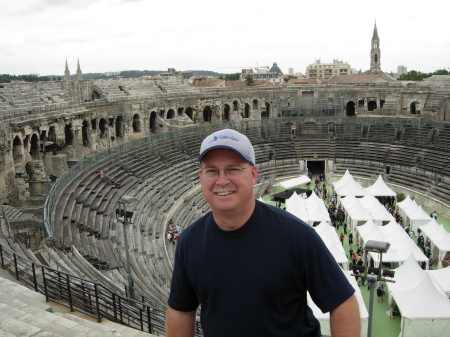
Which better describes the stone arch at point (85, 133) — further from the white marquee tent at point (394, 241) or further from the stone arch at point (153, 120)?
the white marquee tent at point (394, 241)

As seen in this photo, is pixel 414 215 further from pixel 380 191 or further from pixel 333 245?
pixel 333 245

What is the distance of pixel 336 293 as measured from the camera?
3.18m

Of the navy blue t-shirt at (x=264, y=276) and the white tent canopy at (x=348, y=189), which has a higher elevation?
the navy blue t-shirt at (x=264, y=276)

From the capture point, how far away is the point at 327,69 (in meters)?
144

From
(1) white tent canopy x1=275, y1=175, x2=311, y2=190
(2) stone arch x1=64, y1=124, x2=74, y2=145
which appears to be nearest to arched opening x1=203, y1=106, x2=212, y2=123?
(1) white tent canopy x1=275, y1=175, x2=311, y2=190

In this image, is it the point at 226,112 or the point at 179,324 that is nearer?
the point at 179,324

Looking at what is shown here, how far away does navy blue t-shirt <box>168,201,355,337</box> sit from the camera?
321cm

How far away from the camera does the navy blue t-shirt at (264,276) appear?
10.5ft

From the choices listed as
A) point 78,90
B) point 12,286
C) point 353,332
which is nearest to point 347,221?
point 12,286

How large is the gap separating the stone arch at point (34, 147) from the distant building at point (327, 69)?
12473 centimetres

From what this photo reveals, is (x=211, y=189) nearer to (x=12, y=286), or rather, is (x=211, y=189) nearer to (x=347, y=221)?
(x=12, y=286)

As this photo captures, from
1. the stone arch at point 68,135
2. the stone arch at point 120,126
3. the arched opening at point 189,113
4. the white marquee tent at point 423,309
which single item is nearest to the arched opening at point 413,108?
the arched opening at point 189,113

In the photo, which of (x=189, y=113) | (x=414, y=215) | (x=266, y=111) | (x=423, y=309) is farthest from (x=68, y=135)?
(x=266, y=111)

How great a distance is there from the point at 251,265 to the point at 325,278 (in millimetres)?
536
